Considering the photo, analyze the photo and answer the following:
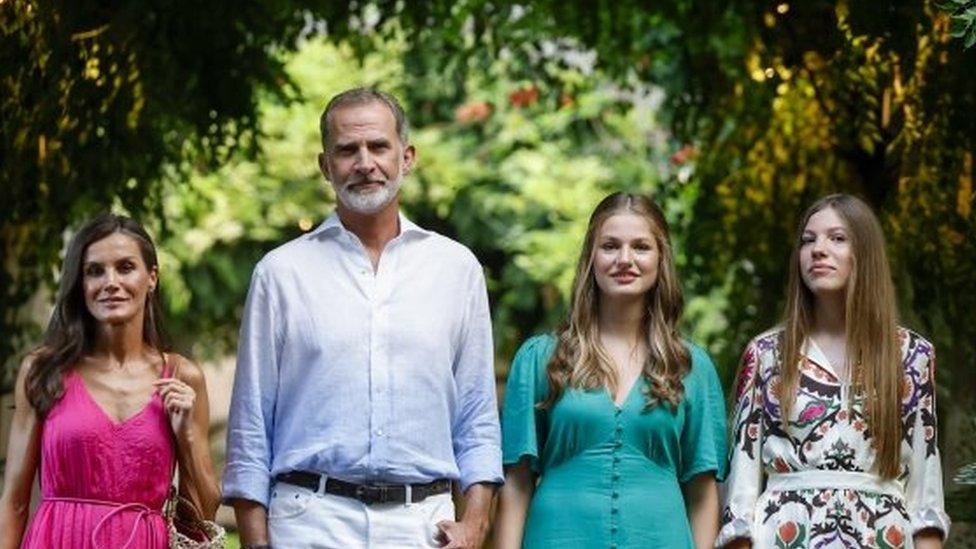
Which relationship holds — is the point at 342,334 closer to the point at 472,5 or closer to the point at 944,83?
the point at 944,83

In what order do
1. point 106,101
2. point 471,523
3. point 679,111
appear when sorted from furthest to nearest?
point 679,111, point 106,101, point 471,523

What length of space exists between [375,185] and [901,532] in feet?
5.18

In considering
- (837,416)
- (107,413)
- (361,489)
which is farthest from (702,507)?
(107,413)

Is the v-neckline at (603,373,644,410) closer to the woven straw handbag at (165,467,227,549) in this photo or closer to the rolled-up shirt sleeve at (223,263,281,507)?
the rolled-up shirt sleeve at (223,263,281,507)

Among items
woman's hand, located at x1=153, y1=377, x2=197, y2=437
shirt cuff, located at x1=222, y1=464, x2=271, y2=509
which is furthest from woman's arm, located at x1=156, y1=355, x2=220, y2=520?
shirt cuff, located at x1=222, y1=464, x2=271, y2=509

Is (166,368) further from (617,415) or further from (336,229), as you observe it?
(617,415)

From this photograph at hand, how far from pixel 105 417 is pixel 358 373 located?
674 mm

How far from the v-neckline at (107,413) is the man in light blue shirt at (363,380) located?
0.93 feet

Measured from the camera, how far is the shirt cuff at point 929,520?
6.40 m

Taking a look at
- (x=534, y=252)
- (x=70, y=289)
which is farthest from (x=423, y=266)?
(x=534, y=252)

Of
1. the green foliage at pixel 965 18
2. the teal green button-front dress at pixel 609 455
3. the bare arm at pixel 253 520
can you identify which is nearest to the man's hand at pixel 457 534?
the teal green button-front dress at pixel 609 455

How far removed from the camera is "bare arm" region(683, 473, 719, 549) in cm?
649

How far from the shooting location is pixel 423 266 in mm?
6301

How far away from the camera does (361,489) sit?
608cm
